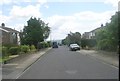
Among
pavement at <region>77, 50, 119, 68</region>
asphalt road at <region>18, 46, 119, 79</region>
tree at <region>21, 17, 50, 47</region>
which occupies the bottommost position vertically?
asphalt road at <region>18, 46, 119, 79</region>

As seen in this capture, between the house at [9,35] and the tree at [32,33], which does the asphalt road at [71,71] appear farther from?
the house at [9,35]

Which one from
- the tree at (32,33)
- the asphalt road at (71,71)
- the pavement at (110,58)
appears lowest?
the asphalt road at (71,71)

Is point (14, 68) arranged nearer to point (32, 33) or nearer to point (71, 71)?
point (71, 71)

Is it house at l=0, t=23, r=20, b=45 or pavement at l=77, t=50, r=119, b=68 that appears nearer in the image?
pavement at l=77, t=50, r=119, b=68

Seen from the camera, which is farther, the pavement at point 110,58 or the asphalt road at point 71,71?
the pavement at point 110,58

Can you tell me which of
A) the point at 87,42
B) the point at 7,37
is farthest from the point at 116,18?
the point at 7,37

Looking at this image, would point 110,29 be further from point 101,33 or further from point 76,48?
point 76,48

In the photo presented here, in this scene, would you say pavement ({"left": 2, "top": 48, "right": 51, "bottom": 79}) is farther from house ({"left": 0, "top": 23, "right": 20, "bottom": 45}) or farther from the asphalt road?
house ({"left": 0, "top": 23, "right": 20, "bottom": 45})

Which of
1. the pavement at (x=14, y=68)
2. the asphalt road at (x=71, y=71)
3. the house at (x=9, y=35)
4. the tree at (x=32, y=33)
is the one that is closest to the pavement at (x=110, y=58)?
the asphalt road at (x=71, y=71)

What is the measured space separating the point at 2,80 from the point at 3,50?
67.4 feet

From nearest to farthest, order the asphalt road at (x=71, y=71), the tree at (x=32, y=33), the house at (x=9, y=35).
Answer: the asphalt road at (x=71, y=71) < the tree at (x=32, y=33) < the house at (x=9, y=35)

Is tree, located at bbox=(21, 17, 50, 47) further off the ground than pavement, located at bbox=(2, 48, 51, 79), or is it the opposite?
tree, located at bbox=(21, 17, 50, 47)

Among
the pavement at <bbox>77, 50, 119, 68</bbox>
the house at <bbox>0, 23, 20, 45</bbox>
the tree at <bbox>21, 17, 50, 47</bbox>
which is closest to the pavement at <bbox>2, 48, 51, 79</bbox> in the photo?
the pavement at <bbox>77, 50, 119, 68</bbox>

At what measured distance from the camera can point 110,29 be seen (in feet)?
117
